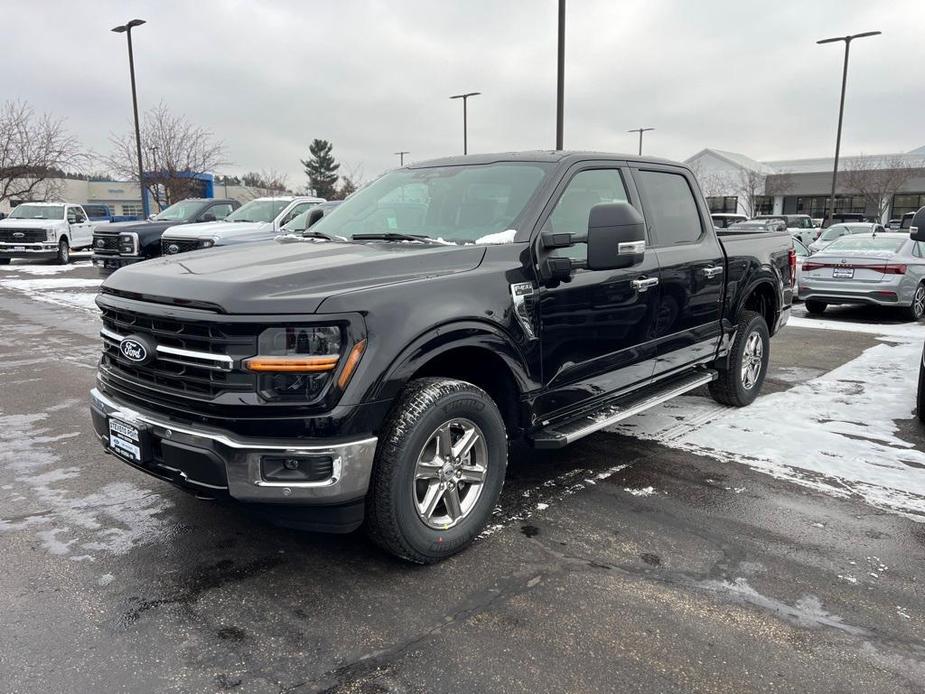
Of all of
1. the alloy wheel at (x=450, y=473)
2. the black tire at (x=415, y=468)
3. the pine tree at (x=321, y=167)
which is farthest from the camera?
the pine tree at (x=321, y=167)

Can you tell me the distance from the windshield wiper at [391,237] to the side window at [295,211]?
10.6 m

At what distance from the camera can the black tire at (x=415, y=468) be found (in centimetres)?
299

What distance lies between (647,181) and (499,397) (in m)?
2.10

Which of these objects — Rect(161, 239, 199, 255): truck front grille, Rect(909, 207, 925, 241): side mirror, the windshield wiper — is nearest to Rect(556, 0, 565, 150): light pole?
Rect(161, 239, 199, 255): truck front grille

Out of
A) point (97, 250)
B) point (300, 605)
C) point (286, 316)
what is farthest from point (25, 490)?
point (97, 250)

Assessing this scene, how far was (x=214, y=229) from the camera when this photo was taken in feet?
43.4

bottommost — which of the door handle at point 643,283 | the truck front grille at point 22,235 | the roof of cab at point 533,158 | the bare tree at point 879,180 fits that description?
the truck front grille at point 22,235

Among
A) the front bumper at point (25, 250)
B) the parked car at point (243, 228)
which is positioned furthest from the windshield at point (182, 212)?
the front bumper at point (25, 250)

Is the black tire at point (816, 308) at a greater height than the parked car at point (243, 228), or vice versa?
the parked car at point (243, 228)

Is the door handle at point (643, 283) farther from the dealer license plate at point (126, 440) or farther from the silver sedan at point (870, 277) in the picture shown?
the silver sedan at point (870, 277)

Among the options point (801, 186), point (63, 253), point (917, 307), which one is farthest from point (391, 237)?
point (801, 186)

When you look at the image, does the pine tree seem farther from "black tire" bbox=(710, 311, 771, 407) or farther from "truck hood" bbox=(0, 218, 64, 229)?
"black tire" bbox=(710, 311, 771, 407)

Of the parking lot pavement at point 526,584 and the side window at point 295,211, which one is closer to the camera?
the parking lot pavement at point 526,584

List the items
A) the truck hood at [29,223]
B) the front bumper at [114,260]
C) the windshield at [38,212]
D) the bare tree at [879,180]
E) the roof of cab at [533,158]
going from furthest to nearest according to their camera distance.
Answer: the bare tree at [879,180]
the windshield at [38,212]
the truck hood at [29,223]
the front bumper at [114,260]
the roof of cab at [533,158]
